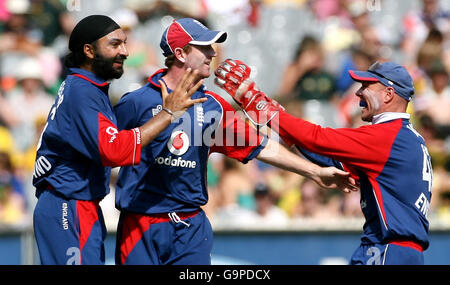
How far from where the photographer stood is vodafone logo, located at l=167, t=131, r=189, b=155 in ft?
19.3

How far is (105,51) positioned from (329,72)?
513 cm

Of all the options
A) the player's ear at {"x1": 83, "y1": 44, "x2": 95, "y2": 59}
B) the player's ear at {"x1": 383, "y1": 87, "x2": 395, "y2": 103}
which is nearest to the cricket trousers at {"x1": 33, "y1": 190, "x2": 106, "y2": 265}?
the player's ear at {"x1": 83, "y1": 44, "x2": 95, "y2": 59}

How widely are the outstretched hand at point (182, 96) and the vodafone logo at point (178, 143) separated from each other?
1.28 ft

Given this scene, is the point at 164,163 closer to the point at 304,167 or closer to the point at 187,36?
the point at 187,36

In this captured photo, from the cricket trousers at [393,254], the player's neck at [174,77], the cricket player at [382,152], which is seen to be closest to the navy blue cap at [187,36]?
the player's neck at [174,77]

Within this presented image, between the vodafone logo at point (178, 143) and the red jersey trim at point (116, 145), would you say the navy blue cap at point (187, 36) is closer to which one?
the vodafone logo at point (178, 143)

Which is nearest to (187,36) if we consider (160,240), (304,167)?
(304,167)

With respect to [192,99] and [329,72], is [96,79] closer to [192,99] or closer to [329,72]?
[192,99]

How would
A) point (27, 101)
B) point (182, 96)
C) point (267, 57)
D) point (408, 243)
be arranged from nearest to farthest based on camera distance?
point (182, 96)
point (408, 243)
point (27, 101)
point (267, 57)

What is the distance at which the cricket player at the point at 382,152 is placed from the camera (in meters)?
5.61

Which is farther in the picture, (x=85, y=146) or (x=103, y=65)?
(x=103, y=65)

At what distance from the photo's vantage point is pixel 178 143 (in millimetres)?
5887

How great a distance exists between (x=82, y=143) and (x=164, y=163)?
2.15ft

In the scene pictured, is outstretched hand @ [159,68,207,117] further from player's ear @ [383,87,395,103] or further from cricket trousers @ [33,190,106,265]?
A: player's ear @ [383,87,395,103]
